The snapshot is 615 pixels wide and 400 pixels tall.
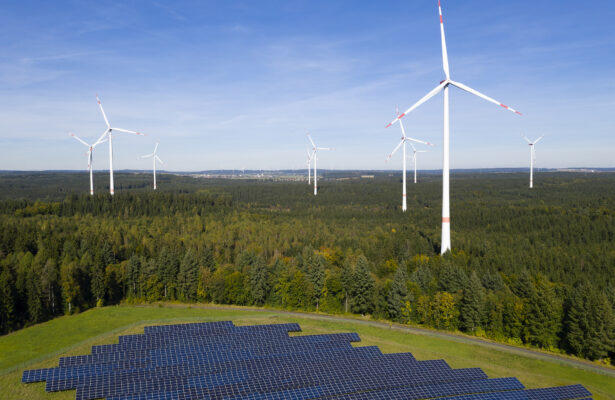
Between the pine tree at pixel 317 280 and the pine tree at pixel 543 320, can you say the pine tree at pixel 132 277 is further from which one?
the pine tree at pixel 543 320

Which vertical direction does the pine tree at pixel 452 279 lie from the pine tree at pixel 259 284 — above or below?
above

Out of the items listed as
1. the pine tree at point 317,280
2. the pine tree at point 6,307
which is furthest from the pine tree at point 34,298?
the pine tree at point 317,280

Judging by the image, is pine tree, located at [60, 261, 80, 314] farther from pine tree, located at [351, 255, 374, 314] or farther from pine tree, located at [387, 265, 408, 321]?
pine tree, located at [387, 265, 408, 321]

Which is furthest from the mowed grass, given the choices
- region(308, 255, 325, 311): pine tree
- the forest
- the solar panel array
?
region(308, 255, 325, 311): pine tree

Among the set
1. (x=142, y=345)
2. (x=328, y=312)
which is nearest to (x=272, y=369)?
(x=142, y=345)

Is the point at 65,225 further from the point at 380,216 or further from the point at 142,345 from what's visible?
the point at 380,216
